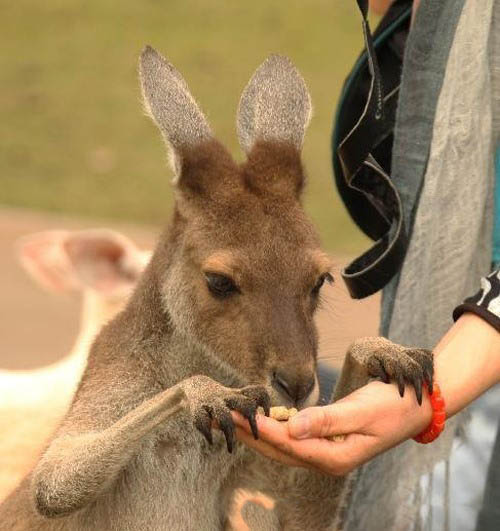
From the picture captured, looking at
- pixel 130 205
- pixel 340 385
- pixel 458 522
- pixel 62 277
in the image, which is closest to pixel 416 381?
pixel 340 385

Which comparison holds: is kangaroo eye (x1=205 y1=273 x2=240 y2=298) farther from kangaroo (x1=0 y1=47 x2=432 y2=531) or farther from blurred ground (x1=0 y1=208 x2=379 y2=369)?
blurred ground (x1=0 y1=208 x2=379 y2=369)

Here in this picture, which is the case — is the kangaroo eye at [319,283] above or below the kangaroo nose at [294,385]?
above

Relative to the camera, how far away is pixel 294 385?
2.62 m

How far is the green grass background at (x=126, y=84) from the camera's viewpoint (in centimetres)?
902

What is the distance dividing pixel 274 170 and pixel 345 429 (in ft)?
2.30

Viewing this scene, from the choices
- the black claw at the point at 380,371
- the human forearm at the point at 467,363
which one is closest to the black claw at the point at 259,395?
the black claw at the point at 380,371

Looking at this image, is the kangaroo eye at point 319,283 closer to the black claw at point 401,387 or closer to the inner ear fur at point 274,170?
the inner ear fur at point 274,170

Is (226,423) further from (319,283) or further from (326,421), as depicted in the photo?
(319,283)

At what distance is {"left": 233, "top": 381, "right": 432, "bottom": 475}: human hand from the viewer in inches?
98.7

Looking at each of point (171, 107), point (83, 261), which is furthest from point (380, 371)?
point (83, 261)

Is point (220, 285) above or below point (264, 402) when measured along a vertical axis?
above

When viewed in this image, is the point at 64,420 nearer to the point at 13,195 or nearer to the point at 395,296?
the point at 395,296

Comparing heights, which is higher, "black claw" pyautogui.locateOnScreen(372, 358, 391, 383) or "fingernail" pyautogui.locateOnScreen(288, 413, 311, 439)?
"black claw" pyautogui.locateOnScreen(372, 358, 391, 383)

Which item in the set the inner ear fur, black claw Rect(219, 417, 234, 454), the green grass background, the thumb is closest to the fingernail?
the thumb
